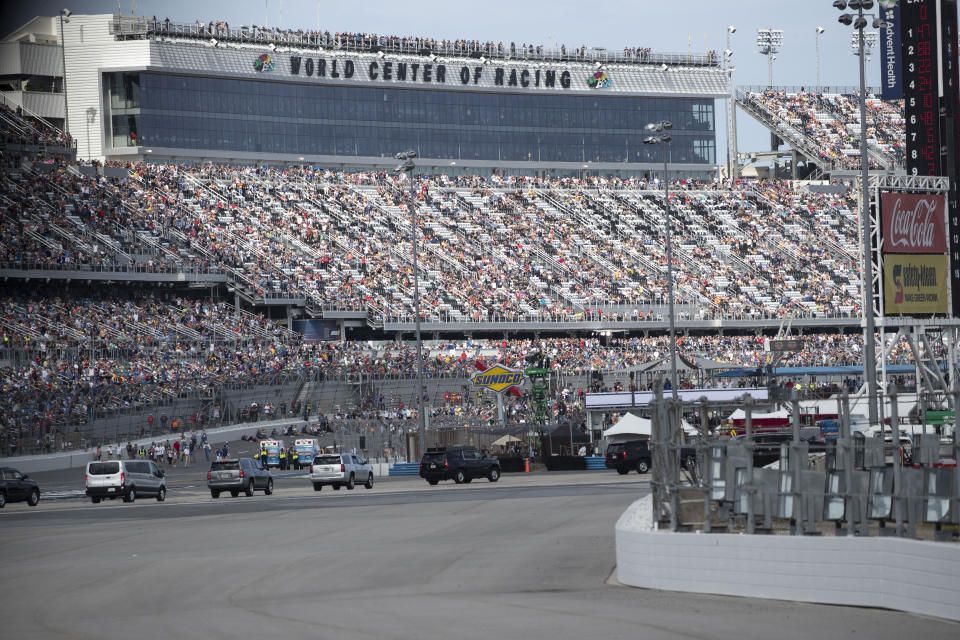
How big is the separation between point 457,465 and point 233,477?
7847 millimetres

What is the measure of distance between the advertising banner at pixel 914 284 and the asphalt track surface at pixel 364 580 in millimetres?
17958

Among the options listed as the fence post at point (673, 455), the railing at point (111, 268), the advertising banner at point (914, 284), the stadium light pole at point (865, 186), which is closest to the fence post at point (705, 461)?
the fence post at point (673, 455)

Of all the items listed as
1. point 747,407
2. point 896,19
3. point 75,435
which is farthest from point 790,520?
point 75,435

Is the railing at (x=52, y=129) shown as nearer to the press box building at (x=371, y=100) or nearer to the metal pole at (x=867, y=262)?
the press box building at (x=371, y=100)

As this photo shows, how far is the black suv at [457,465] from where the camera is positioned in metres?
44.4

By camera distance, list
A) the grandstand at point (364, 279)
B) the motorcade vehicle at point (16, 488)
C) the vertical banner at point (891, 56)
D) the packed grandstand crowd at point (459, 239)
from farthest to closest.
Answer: the packed grandstand crowd at point (459, 239), the grandstand at point (364, 279), the vertical banner at point (891, 56), the motorcade vehicle at point (16, 488)

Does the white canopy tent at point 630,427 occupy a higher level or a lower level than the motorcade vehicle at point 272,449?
higher

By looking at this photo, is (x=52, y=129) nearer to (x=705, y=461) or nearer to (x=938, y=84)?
(x=938, y=84)

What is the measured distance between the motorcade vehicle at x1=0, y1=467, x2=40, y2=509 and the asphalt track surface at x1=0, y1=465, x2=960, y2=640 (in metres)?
4.09

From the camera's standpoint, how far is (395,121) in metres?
96.2

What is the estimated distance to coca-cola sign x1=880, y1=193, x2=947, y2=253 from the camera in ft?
153

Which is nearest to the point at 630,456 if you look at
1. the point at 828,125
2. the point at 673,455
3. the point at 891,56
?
the point at 891,56

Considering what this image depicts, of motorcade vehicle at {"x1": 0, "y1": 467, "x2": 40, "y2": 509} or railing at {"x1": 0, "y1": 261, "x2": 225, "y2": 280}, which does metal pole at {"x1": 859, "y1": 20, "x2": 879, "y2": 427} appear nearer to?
motorcade vehicle at {"x1": 0, "y1": 467, "x2": 40, "y2": 509}

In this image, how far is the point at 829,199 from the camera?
95812mm
